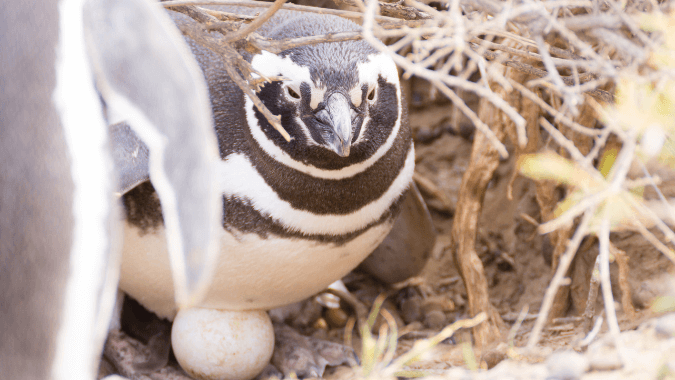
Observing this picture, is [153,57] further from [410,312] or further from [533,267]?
[533,267]

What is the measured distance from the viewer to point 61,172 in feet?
2.77

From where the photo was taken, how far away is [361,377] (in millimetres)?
991

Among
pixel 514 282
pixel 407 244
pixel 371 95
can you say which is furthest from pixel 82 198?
pixel 514 282

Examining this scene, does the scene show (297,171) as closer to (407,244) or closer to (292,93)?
(292,93)

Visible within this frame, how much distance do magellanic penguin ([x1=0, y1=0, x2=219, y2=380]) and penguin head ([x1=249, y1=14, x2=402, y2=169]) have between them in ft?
1.03

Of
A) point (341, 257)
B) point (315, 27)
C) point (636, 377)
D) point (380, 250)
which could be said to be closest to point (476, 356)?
point (341, 257)

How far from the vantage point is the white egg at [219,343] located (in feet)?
4.40

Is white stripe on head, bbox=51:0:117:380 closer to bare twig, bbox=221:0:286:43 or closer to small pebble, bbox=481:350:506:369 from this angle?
bare twig, bbox=221:0:286:43

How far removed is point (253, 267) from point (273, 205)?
16cm

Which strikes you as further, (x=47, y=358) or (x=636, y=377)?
(x=47, y=358)

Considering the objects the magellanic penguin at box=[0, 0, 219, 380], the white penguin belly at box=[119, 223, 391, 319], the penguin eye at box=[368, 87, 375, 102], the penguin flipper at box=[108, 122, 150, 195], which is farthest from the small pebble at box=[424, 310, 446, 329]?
the magellanic penguin at box=[0, 0, 219, 380]

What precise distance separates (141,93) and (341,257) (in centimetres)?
72

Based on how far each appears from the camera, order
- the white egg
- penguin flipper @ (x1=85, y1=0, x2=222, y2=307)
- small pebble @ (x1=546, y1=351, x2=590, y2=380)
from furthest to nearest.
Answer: the white egg, small pebble @ (x1=546, y1=351, x2=590, y2=380), penguin flipper @ (x1=85, y1=0, x2=222, y2=307)

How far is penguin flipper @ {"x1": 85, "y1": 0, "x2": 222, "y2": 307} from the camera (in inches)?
25.7
